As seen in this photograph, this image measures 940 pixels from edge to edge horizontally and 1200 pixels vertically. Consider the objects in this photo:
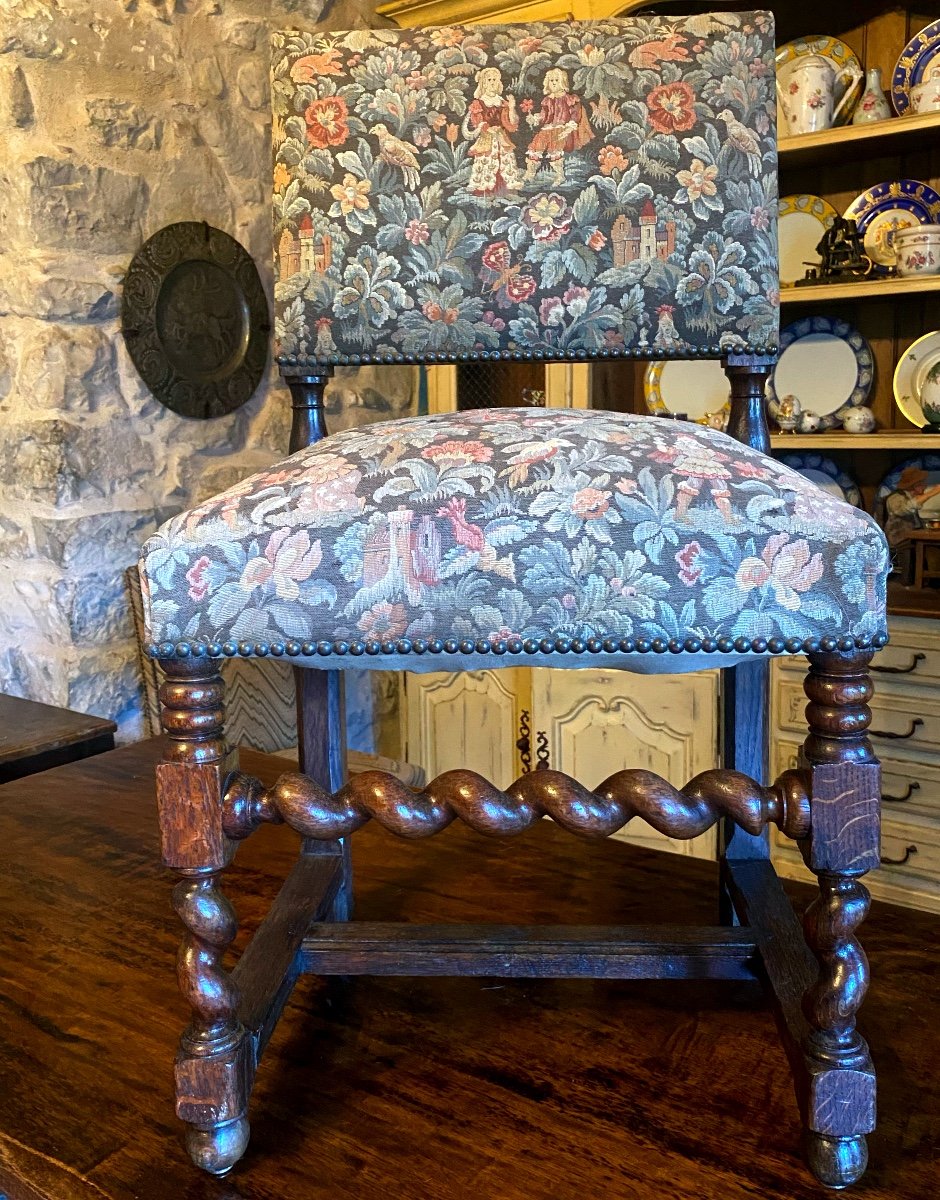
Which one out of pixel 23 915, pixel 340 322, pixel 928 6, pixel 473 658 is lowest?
pixel 23 915

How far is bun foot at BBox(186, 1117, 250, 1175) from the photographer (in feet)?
2.06

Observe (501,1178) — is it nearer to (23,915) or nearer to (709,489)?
(709,489)

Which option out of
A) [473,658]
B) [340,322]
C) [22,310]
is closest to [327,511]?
[473,658]

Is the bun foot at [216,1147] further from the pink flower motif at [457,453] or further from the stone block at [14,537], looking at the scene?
the stone block at [14,537]

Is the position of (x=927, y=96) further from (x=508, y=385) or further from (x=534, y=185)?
(x=534, y=185)

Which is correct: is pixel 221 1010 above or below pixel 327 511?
below

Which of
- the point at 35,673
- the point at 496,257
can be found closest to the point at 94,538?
the point at 35,673

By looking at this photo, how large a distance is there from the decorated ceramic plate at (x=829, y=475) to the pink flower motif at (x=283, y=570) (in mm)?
1936

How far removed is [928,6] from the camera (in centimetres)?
211

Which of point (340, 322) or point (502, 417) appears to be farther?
point (340, 322)

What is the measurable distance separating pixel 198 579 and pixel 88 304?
55.0 inches

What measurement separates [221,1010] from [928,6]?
7.69ft

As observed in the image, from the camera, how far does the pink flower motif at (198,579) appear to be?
60 cm

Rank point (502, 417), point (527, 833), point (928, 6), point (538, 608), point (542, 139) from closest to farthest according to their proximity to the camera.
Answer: point (538, 608), point (502, 417), point (542, 139), point (527, 833), point (928, 6)
